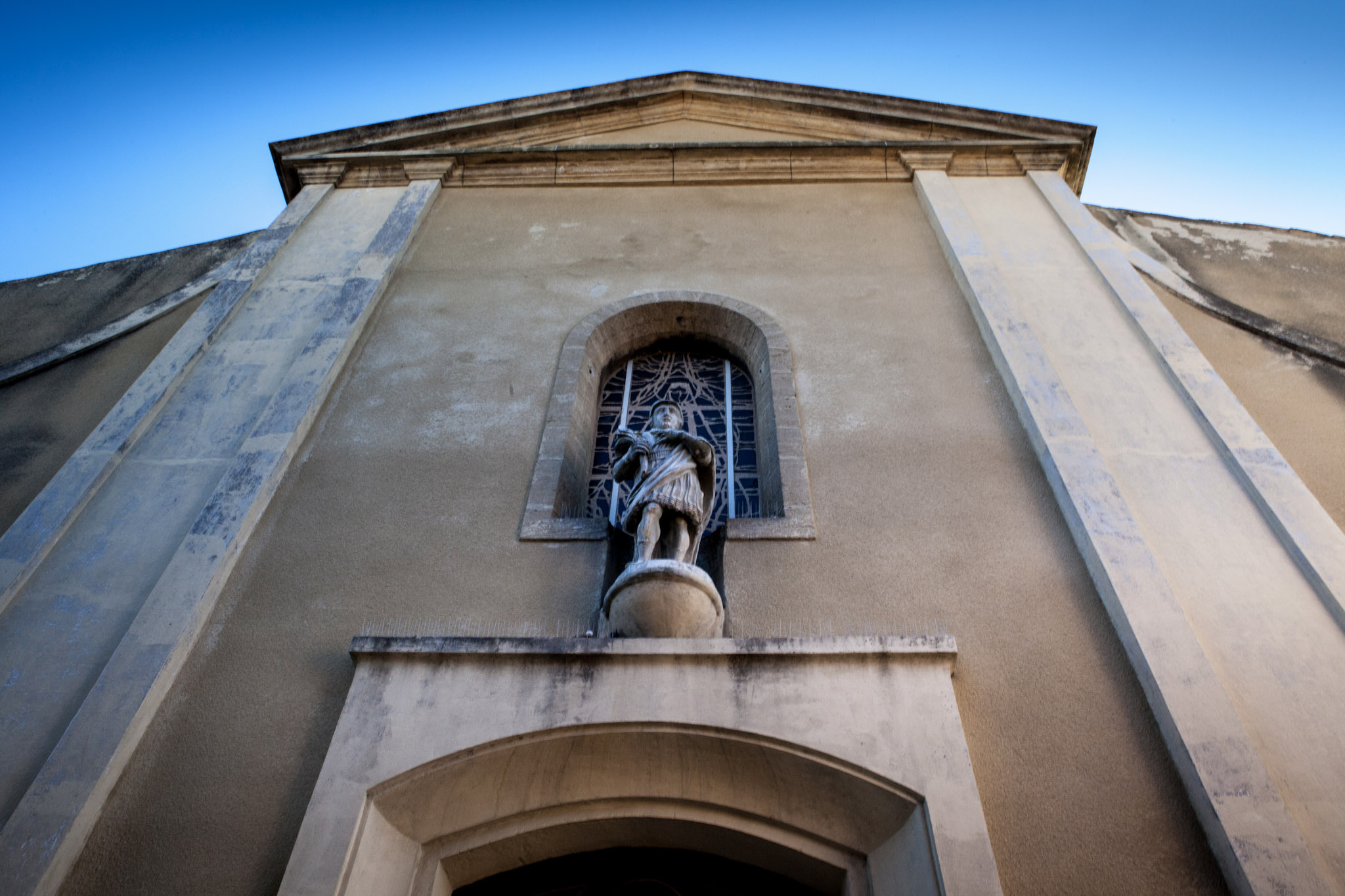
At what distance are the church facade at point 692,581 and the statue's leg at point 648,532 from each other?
0.11 feet

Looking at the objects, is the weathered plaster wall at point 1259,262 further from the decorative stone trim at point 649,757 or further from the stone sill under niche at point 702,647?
the decorative stone trim at point 649,757

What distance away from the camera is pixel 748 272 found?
7.32 m

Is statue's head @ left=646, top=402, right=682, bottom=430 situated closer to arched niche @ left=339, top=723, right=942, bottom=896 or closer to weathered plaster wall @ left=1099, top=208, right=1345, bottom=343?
arched niche @ left=339, top=723, right=942, bottom=896

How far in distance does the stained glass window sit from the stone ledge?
4.54 ft

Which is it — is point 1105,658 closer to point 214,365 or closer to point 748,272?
point 748,272

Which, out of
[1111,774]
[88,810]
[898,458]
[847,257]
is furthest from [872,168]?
[88,810]

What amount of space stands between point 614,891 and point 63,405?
16.4 ft

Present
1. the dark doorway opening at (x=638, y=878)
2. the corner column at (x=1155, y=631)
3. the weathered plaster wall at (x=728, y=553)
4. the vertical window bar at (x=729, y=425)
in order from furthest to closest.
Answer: the vertical window bar at (x=729, y=425) < the dark doorway opening at (x=638, y=878) < the weathered plaster wall at (x=728, y=553) < the corner column at (x=1155, y=631)

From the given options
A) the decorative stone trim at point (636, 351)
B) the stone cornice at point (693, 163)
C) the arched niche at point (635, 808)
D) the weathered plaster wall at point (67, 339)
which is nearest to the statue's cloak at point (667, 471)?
the decorative stone trim at point (636, 351)

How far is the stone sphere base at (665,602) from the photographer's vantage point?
429 cm

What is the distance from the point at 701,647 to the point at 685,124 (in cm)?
662

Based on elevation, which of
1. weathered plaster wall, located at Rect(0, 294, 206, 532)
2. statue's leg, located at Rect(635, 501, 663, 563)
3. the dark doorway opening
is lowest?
the dark doorway opening

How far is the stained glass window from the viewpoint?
5.90 m

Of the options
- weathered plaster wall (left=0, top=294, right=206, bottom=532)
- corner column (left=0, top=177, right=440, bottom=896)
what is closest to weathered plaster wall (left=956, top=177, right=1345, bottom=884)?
corner column (left=0, top=177, right=440, bottom=896)
